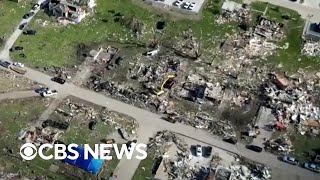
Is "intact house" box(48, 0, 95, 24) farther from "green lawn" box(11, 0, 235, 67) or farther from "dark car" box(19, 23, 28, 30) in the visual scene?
"dark car" box(19, 23, 28, 30)

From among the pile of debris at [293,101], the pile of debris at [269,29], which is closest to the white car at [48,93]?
the pile of debris at [293,101]

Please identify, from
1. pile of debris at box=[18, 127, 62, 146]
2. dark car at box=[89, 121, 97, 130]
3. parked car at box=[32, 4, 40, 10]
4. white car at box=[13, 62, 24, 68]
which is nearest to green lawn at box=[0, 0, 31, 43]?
A: parked car at box=[32, 4, 40, 10]

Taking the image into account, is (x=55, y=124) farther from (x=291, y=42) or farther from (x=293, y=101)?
(x=291, y=42)

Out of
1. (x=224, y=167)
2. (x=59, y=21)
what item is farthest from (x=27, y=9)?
(x=224, y=167)

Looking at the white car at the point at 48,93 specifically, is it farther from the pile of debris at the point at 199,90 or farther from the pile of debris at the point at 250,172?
the pile of debris at the point at 250,172

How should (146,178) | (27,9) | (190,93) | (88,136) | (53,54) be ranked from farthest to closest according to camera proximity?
(27,9) < (53,54) < (190,93) < (88,136) < (146,178)

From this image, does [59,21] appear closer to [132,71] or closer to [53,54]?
[53,54]
